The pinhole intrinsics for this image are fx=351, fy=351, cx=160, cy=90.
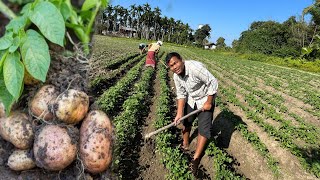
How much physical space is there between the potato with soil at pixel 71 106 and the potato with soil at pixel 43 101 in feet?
0.08

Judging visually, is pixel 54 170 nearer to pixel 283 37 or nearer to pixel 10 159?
pixel 10 159

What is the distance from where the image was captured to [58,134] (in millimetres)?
1155

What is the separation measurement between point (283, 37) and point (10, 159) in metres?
62.4

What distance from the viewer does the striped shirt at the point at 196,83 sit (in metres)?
4.80

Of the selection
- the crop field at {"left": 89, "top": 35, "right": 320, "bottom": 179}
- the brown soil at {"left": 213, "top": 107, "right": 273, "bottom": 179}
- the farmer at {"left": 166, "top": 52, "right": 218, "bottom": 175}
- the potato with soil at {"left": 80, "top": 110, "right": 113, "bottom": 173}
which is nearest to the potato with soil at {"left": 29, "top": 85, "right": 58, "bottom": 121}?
the potato with soil at {"left": 80, "top": 110, "right": 113, "bottom": 173}

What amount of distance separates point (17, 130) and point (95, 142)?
0.82ft

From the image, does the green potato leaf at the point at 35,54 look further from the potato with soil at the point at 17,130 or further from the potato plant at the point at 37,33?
the potato with soil at the point at 17,130

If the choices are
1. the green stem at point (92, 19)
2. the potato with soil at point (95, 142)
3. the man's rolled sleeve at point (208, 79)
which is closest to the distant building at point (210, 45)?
the man's rolled sleeve at point (208, 79)

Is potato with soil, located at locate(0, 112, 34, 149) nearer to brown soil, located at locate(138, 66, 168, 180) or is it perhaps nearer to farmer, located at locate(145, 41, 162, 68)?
brown soil, located at locate(138, 66, 168, 180)

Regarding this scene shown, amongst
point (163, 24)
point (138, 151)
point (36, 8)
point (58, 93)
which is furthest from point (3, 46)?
point (163, 24)

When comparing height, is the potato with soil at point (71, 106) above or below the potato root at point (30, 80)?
below

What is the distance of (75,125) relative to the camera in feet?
4.04

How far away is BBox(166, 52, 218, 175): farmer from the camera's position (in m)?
4.79

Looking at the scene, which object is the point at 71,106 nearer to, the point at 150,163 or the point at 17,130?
the point at 17,130
